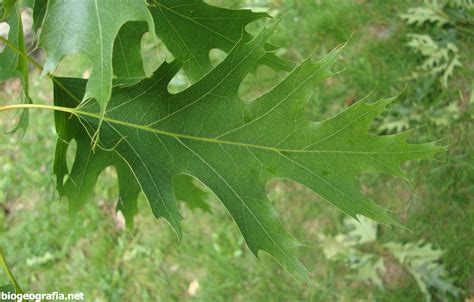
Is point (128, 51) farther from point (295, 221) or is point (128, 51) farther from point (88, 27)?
point (295, 221)

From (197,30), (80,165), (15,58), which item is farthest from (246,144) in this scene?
(15,58)

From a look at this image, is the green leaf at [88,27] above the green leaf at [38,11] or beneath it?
above

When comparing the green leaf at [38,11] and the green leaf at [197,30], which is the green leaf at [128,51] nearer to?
the green leaf at [197,30]

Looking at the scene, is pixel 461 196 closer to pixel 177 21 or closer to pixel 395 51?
pixel 395 51

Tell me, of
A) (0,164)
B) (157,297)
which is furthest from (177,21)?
(0,164)

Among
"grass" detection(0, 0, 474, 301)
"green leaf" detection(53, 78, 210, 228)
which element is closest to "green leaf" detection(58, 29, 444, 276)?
"green leaf" detection(53, 78, 210, 228)

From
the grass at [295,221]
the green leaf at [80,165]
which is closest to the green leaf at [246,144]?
the green leaf at [80,165]

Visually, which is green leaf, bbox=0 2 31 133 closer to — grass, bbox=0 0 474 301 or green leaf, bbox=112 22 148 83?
green leaf, bbox=112 22 148 83

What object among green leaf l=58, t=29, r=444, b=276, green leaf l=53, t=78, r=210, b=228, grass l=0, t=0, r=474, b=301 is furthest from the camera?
grass l=0, t=0, r=474, b=301
